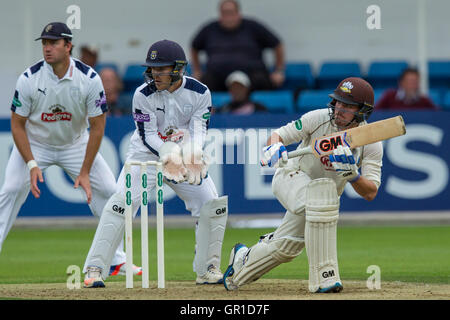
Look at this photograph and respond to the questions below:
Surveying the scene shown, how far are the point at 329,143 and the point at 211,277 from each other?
1599 mm

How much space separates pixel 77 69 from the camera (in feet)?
25.1

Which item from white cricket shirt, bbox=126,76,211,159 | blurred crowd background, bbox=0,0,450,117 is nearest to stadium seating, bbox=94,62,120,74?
blurred crowd background, bbox=0,0,450,117

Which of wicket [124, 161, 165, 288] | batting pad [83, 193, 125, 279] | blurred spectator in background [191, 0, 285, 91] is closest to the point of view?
wicket [124, 161, 165, 288]

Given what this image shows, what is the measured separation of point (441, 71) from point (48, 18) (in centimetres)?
592

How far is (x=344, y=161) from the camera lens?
607 cm

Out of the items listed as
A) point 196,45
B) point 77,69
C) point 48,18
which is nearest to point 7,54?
point 48,18

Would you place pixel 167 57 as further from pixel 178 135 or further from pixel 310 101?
pixel 310 101

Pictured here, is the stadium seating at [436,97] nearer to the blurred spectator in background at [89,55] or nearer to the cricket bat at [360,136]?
the blurred spectator in background at [89,55]

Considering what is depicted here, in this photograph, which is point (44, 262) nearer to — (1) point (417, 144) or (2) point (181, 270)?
(2) point (181, 270)

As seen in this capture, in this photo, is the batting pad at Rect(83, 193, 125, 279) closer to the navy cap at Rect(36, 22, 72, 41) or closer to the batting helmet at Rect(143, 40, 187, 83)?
the batting helmet at Rect(143, 40, 187, 83)

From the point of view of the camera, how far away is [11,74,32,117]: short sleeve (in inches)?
295

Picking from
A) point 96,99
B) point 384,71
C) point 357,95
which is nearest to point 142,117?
point 96,99

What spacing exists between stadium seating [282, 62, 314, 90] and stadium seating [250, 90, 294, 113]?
4.19 ft

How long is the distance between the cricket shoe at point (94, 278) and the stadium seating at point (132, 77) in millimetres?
7455
